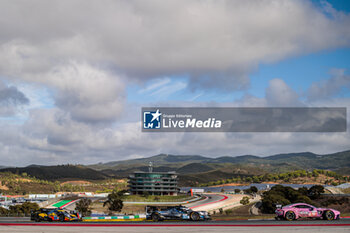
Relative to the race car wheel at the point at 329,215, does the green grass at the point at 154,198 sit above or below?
below

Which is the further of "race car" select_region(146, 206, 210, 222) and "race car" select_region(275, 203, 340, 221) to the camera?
"race car" select_region(146, 206, 210, 222)

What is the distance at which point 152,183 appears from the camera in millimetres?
166500

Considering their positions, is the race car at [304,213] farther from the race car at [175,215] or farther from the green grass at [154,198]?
the green grass at [154,198]

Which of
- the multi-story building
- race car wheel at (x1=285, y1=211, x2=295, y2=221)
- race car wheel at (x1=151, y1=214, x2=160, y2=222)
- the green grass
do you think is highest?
race car wheel at (x1=285, y1=211, x2=295, y2=221)

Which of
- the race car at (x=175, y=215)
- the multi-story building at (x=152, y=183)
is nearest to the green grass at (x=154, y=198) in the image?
the multi-story building at (x=152, y=183)

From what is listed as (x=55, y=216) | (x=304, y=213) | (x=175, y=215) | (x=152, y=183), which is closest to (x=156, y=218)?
(x=175, y=215)

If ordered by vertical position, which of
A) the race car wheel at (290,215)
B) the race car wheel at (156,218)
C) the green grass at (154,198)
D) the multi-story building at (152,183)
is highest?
the race car wheel at (290,215)

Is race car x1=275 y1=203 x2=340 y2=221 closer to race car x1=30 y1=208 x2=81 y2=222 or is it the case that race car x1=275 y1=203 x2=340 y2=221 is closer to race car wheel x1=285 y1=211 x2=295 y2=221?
race car wheel x1=285 y1=211 x2=295 y2=221

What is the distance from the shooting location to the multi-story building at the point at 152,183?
166 meters

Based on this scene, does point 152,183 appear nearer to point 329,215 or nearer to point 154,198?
point 154,198

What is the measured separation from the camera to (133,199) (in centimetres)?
15500

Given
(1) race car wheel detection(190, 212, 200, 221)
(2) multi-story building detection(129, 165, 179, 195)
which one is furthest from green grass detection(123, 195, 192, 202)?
(1) race car wheel detection(190, 212, 200, 221)

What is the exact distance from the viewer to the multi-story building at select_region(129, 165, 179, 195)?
166125 mm

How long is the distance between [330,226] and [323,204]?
313 feet
